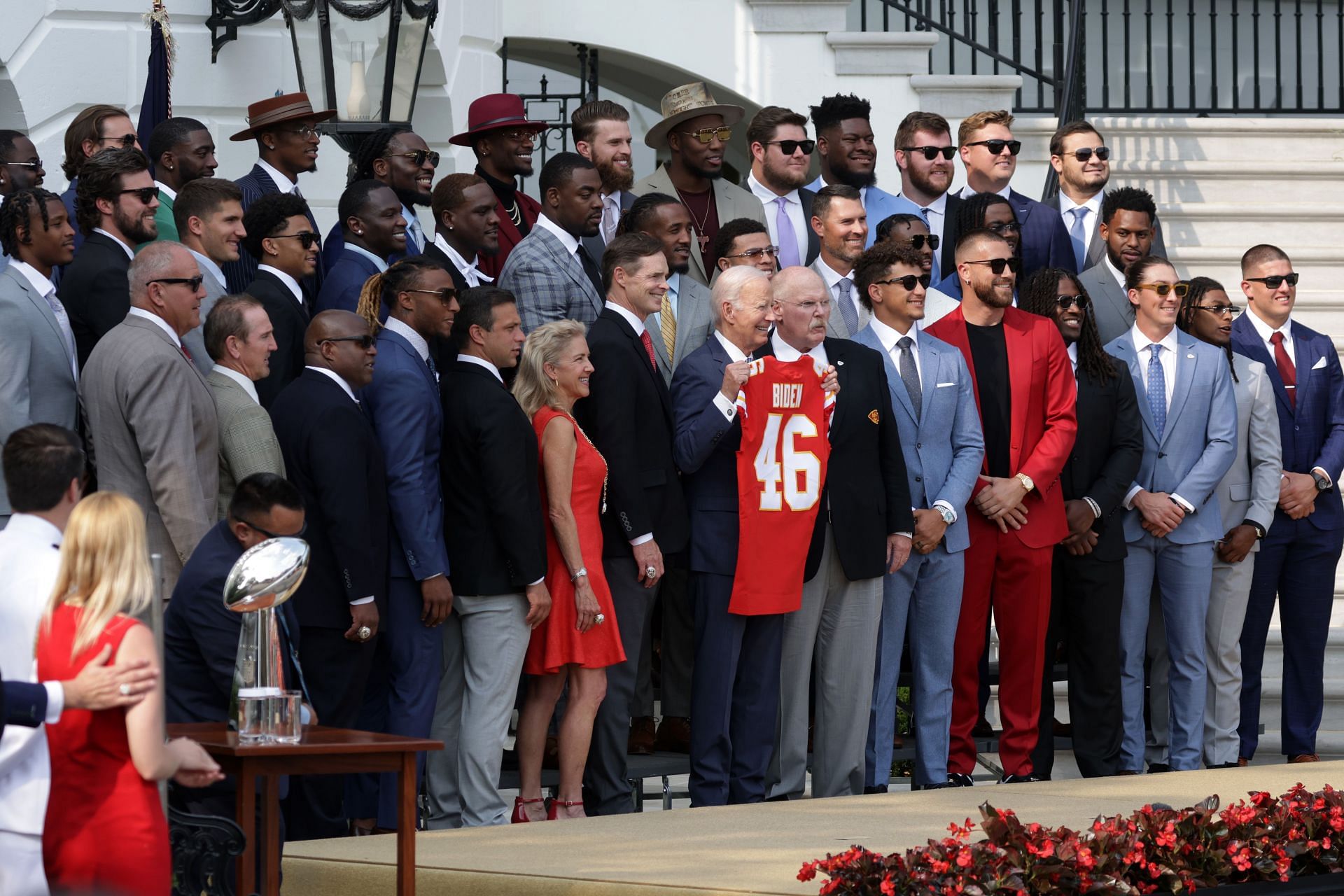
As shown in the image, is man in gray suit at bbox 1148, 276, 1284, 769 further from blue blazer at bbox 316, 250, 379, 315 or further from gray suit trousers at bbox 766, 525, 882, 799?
blue blazer at bbox 316, 250, 379, 315

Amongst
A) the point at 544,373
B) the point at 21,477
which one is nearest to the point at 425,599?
the point at 544,373

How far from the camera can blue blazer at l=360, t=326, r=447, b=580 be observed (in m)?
7.14

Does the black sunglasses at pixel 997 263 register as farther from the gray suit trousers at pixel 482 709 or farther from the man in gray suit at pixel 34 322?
the man in gray suit at pixel 34 322

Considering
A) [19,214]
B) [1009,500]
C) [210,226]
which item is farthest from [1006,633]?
[19,214]

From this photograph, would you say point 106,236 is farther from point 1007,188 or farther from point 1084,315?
point 1007,188

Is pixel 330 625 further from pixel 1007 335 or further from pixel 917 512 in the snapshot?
pixel 1007 335

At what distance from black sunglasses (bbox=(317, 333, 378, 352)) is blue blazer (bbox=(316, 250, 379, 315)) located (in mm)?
599

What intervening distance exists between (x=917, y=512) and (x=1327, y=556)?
88.2 inches

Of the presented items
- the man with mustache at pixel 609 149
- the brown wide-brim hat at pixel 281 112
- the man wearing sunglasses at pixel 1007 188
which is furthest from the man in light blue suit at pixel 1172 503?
the brown wide-brim hat at pixel 281 112

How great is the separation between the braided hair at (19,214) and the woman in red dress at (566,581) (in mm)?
1734

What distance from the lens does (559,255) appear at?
8.04 meters

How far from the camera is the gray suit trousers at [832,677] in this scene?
795 centimetres

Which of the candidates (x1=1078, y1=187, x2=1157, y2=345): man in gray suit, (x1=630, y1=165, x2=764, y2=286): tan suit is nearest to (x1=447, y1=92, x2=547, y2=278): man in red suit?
(x1=630, y1=165, x2=764, y2=286): tan suit

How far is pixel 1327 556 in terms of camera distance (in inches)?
364
